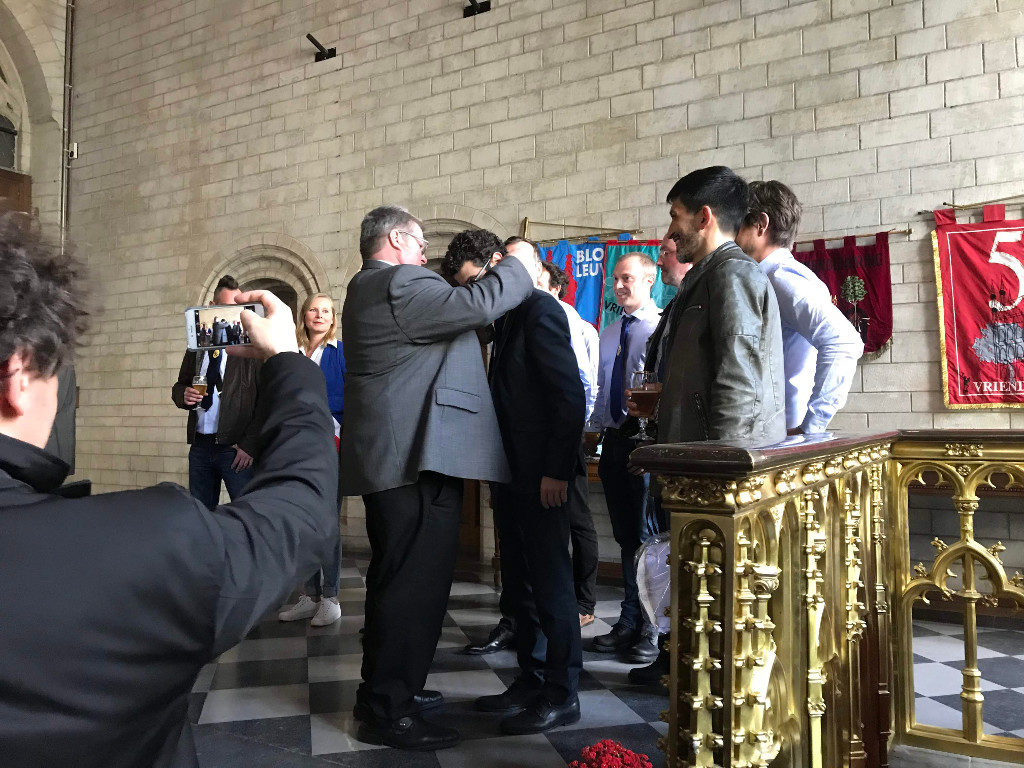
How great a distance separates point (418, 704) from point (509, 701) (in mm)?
293

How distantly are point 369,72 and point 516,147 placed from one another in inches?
62.7

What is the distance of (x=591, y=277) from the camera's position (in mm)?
5195

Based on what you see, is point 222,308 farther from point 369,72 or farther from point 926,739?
point 369,72

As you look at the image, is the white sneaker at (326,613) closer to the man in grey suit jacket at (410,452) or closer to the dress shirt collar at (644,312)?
the man in grey suit jacket at (410,452)

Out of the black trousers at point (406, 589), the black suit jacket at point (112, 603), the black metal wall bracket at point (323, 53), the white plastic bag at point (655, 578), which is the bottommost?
the black trousers at point (406, 589)

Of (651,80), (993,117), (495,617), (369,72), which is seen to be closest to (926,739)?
(495,617)

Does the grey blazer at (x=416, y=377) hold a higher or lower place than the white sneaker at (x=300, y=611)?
higher

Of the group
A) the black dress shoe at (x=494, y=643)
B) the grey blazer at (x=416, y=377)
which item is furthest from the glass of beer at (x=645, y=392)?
the black dress shoe at (x=494, y=643)

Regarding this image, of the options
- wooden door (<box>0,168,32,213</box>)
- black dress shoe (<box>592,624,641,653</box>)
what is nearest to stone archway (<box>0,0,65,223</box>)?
wooden door (<box>0,168,32,213</box>)

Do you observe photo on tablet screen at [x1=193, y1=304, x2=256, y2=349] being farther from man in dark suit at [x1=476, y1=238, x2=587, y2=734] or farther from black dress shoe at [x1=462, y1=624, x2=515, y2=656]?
black dress shoe at [x1=462, y1=624, x2=515, y2=656]

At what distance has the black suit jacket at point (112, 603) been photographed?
600 mm

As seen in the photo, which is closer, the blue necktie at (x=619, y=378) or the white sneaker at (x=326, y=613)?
the blue necktie at (x=619, y=378)

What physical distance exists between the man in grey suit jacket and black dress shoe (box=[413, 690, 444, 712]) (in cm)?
22

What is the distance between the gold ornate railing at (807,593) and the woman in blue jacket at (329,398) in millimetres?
2278
